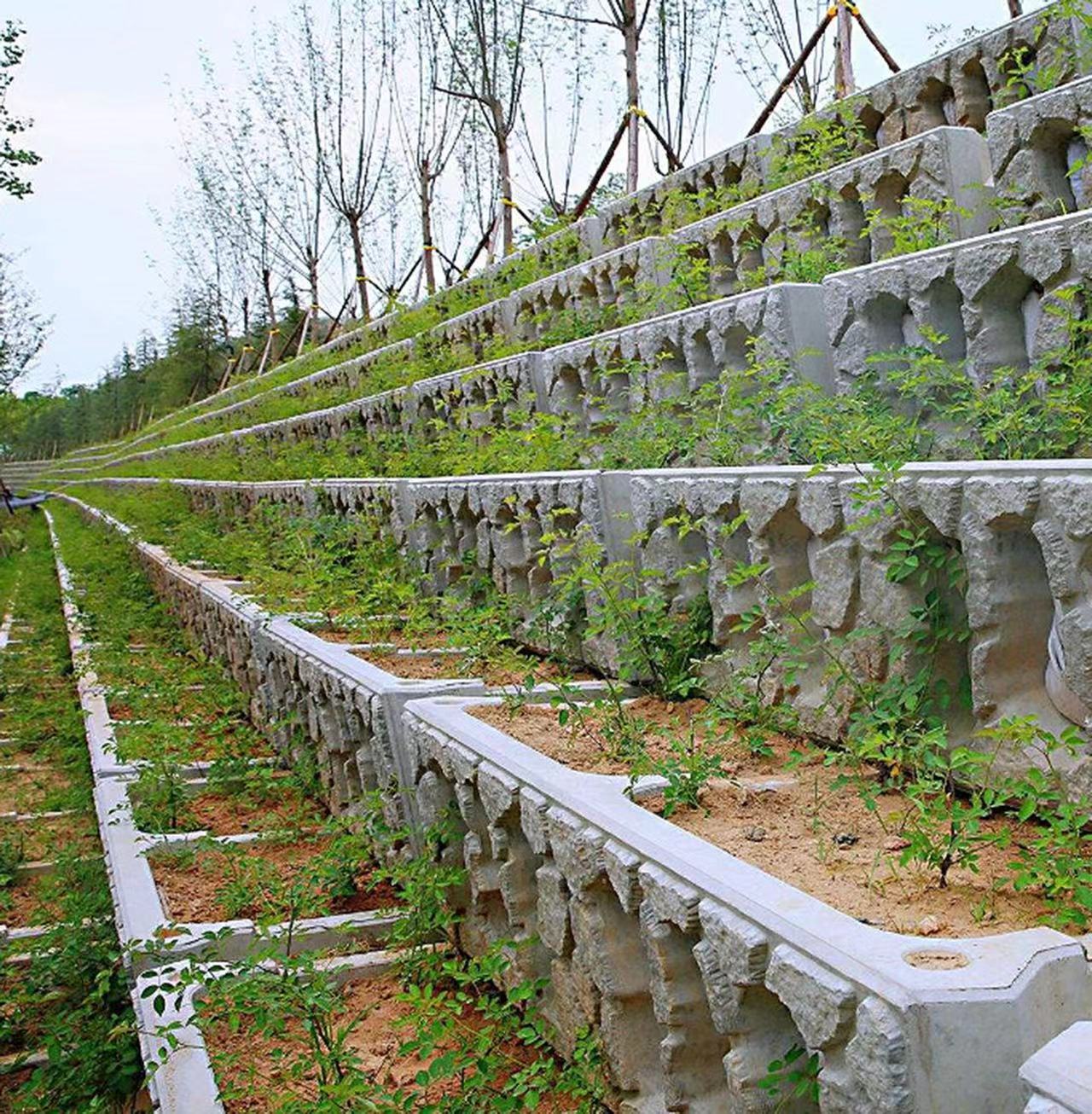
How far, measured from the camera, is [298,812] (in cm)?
488

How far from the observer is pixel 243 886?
12.9 feet

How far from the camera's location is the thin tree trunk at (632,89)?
12078mm

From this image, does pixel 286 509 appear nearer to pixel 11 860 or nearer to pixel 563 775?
pixel 11 860

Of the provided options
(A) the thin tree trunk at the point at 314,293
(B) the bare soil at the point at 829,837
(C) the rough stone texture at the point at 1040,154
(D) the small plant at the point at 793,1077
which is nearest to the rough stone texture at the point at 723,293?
(C) the rough stone texture at the point at 1040,154

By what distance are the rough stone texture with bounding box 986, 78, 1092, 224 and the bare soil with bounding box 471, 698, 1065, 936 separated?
6.86 ft

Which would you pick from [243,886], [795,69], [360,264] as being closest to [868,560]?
[243,886]

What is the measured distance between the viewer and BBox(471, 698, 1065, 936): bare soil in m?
2.01

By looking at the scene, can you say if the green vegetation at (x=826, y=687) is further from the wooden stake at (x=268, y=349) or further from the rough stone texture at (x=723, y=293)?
the wooden stake at (x=268, y=349)

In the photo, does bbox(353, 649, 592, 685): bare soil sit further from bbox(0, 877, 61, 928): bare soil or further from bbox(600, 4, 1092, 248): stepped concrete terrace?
bbox(600, 4, 1092, 248): stepped concrete terrace

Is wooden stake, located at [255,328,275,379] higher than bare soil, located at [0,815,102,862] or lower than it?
higher

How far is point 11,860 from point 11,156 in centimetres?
1177

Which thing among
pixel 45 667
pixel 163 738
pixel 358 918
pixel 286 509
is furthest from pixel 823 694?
pixel 45 667

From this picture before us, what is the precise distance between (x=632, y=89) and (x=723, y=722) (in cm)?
1043

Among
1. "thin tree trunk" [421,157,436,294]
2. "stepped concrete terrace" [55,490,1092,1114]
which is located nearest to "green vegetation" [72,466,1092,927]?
"stepped concrete terrace" [55,490,1092,1114]
